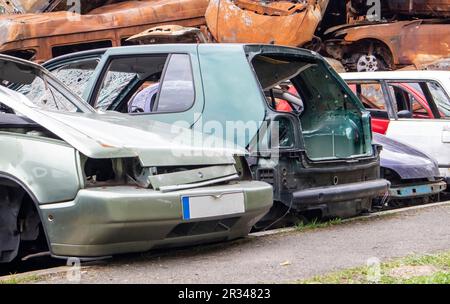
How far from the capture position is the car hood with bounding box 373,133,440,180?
6379 millimetres

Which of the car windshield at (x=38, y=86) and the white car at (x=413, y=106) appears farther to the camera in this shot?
the white car at (x=413, y=106)

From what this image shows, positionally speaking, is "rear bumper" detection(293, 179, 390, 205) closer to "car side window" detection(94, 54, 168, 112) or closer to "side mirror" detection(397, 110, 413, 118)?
"car side window" detection(94, 54, 168, 112)

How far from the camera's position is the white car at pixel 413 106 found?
7352mm

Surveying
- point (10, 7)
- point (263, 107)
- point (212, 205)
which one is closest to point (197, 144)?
point (212, 205)

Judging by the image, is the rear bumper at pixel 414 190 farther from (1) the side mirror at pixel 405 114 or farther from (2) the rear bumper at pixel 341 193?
(1) the side mirror at pixel 405 114

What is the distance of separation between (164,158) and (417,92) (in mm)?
4828

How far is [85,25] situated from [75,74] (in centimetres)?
659

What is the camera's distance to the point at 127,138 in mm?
4008

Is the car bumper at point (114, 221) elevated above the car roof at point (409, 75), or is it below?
below

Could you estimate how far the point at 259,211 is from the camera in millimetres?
4363

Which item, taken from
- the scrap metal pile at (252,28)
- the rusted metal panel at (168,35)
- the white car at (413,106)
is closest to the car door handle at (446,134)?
the white car at (413,106)

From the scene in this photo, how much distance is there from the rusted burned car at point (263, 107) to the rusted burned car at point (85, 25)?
6.46 metres

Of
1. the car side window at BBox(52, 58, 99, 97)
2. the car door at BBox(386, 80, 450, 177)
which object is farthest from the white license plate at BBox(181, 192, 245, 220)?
the car door at BBox(386, 80, 450, 177)

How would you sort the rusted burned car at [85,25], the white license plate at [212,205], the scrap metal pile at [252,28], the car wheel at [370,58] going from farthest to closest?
1. the car wheel at [370,58]
2. the rusted burned car at [85,25]
3. the scrap metal pile at [252,28]
4. the white license plate at [212,205]
